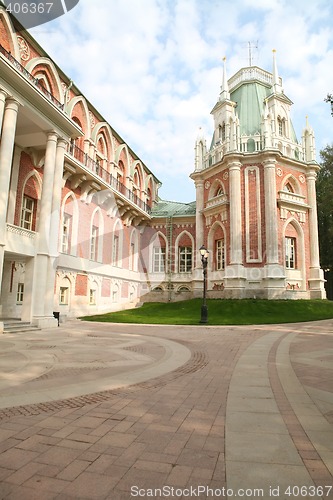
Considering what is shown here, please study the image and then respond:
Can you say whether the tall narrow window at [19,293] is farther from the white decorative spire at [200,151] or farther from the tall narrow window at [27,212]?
the white decorative spire at [200,151]

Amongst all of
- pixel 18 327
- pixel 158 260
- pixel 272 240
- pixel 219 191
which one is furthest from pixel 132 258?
pixel 18 327

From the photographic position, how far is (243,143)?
A: 2803 cm

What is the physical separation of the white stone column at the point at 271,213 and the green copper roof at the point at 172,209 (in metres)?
9.03

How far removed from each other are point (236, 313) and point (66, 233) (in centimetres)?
1208

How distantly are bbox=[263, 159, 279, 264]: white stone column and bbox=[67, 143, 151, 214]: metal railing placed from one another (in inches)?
449

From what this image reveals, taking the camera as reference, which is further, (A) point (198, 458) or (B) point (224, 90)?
(B) point (224, 90)

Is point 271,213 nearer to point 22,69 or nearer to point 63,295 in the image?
point 63,295

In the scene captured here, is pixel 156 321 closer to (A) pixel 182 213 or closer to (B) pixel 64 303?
(B) pixel 64 303

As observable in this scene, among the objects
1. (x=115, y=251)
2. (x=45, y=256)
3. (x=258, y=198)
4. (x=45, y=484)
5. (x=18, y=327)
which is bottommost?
(x=45, y=484)

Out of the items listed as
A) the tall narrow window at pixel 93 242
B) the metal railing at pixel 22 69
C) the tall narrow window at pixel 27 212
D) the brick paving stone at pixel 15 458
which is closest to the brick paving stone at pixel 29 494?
the brick paving stone at pixel 15 458

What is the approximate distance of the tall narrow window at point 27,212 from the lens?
57.0 ft

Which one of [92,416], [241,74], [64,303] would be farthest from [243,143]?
[92,416]

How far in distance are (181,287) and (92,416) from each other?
90.8 feet

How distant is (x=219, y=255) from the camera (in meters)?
28.8
